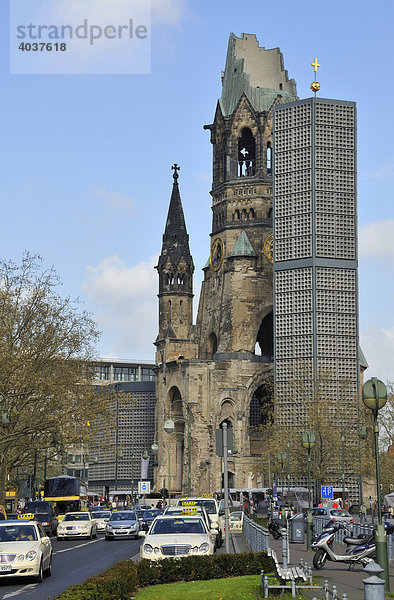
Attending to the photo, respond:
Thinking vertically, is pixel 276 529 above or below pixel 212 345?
below

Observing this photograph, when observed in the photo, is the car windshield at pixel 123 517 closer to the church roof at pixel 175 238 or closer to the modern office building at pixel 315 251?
the modern office building at pixel 315 251

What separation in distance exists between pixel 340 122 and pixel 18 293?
164 feet

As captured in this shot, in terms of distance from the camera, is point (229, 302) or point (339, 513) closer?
point (339, 513)

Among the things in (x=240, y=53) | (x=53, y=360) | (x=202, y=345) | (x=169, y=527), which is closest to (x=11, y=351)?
(x=53, y=360)

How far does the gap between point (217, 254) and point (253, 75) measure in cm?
1957

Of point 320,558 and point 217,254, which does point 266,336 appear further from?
point 320,558

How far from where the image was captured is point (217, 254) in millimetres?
115062

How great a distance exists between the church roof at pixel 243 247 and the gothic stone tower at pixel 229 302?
101 mm

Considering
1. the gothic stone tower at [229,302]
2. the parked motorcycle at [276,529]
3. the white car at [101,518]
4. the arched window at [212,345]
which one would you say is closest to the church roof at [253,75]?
the gothic stone tower at [229,302]

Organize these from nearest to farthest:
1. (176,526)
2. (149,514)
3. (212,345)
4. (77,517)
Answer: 1. (176,526)
2. (77,517)
3. (149,514)
4. (212,345)

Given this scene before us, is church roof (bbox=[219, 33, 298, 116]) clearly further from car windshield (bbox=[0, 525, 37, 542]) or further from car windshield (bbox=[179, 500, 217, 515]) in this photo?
car windshield (bbox=[0, 525, 37, 542])

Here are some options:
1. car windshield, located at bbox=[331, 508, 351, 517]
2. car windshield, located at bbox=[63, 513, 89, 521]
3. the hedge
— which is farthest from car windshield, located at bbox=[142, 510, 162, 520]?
the hedge

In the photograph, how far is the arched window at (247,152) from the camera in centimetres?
11588

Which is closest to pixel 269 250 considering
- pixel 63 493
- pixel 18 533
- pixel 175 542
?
pixel 63 493
